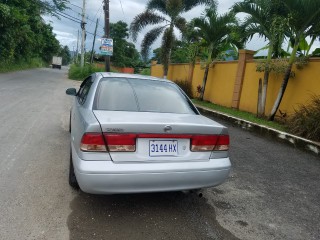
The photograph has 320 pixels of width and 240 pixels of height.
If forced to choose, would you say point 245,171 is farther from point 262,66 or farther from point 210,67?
point 210,67

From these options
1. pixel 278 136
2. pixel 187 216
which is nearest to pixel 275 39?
pixel 278 136

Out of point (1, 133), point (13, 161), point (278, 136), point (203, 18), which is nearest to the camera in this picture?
point (13, 161)

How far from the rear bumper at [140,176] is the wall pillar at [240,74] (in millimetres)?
9733

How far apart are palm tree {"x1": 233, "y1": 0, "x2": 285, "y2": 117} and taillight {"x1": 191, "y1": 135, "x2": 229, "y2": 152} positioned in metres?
7.01

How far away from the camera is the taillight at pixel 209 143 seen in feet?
11.3

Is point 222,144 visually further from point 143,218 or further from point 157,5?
point 157,5

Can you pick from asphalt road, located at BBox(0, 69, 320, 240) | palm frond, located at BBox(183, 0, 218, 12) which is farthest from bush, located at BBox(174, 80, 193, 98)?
asphalt road, located at BBox(0, 69, 320, 240)

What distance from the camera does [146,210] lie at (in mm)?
3652

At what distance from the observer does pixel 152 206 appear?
12.4 ft

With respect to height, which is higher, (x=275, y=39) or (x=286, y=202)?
(x=275, y=39)

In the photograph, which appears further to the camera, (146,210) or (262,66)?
(262,66)

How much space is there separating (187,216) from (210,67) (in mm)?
12401

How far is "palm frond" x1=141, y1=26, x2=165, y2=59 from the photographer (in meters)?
20.1

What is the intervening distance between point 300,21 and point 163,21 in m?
12.3
